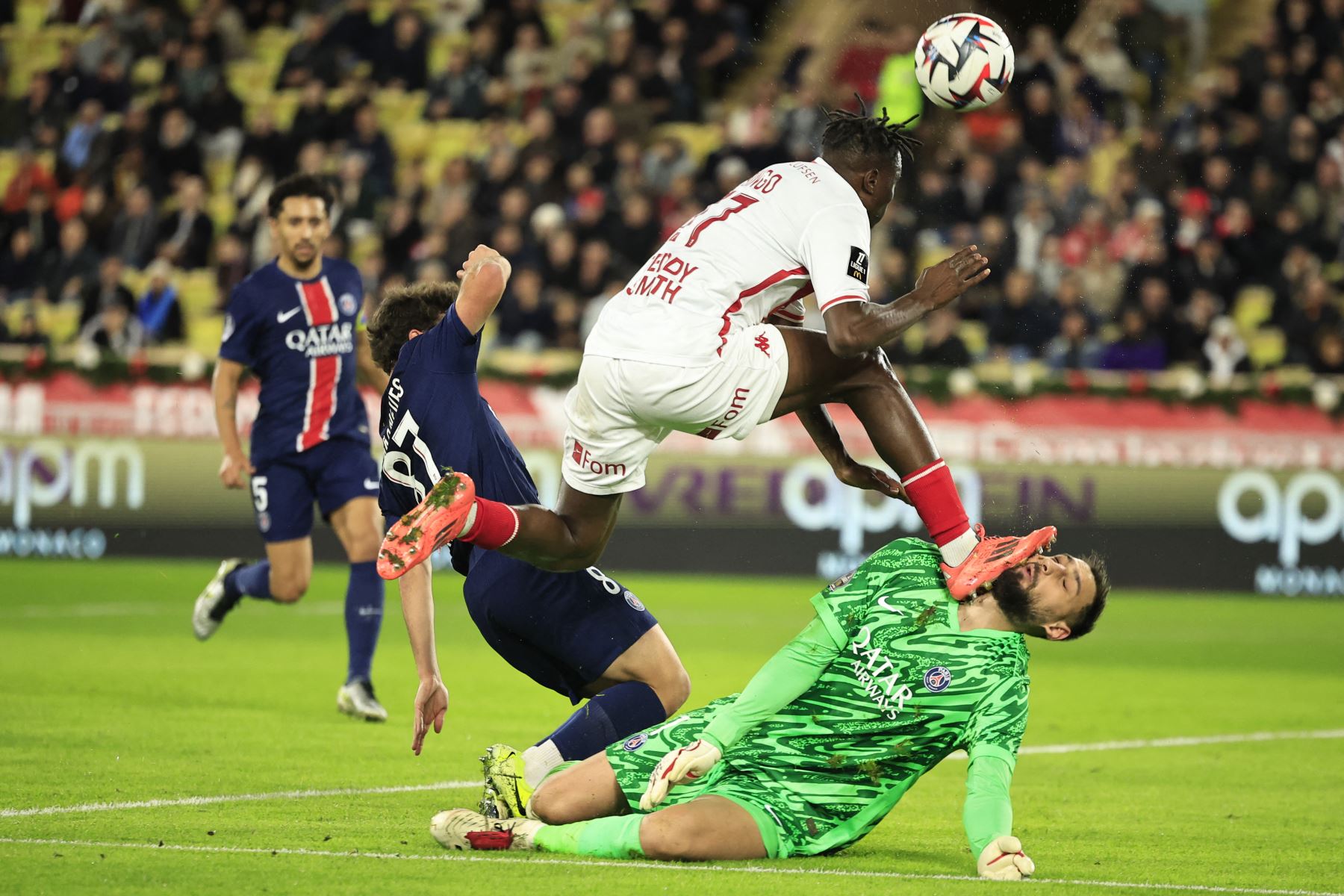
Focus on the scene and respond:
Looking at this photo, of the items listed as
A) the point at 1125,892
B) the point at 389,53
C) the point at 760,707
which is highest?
the point at 389,53

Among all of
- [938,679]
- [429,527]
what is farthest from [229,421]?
[938,679]

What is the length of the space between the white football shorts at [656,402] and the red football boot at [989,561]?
3.17 ft

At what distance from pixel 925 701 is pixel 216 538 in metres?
11.4

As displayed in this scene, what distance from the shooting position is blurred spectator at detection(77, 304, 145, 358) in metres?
17.0

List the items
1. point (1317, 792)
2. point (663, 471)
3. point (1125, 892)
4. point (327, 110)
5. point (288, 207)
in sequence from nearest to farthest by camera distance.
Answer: point (1125, 892) < point (1317, 792) < point (288, 207) < point (663, 471) < point (327, 110)

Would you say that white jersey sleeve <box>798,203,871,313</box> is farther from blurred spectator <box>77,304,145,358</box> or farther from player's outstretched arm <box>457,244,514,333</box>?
blurred spectator <box>77,304,145,358</box>

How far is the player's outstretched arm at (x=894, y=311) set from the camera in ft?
18.7

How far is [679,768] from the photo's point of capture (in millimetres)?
4805

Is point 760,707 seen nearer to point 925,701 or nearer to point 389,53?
point 925,701

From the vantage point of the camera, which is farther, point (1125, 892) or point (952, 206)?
point (952, 206)

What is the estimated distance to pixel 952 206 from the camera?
16.8 meters

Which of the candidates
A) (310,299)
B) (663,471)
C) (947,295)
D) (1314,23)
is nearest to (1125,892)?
(947,295)

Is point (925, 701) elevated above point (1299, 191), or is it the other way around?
point (1299, 191)

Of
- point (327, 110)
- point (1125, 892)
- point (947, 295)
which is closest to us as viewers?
point (1125, 892)
